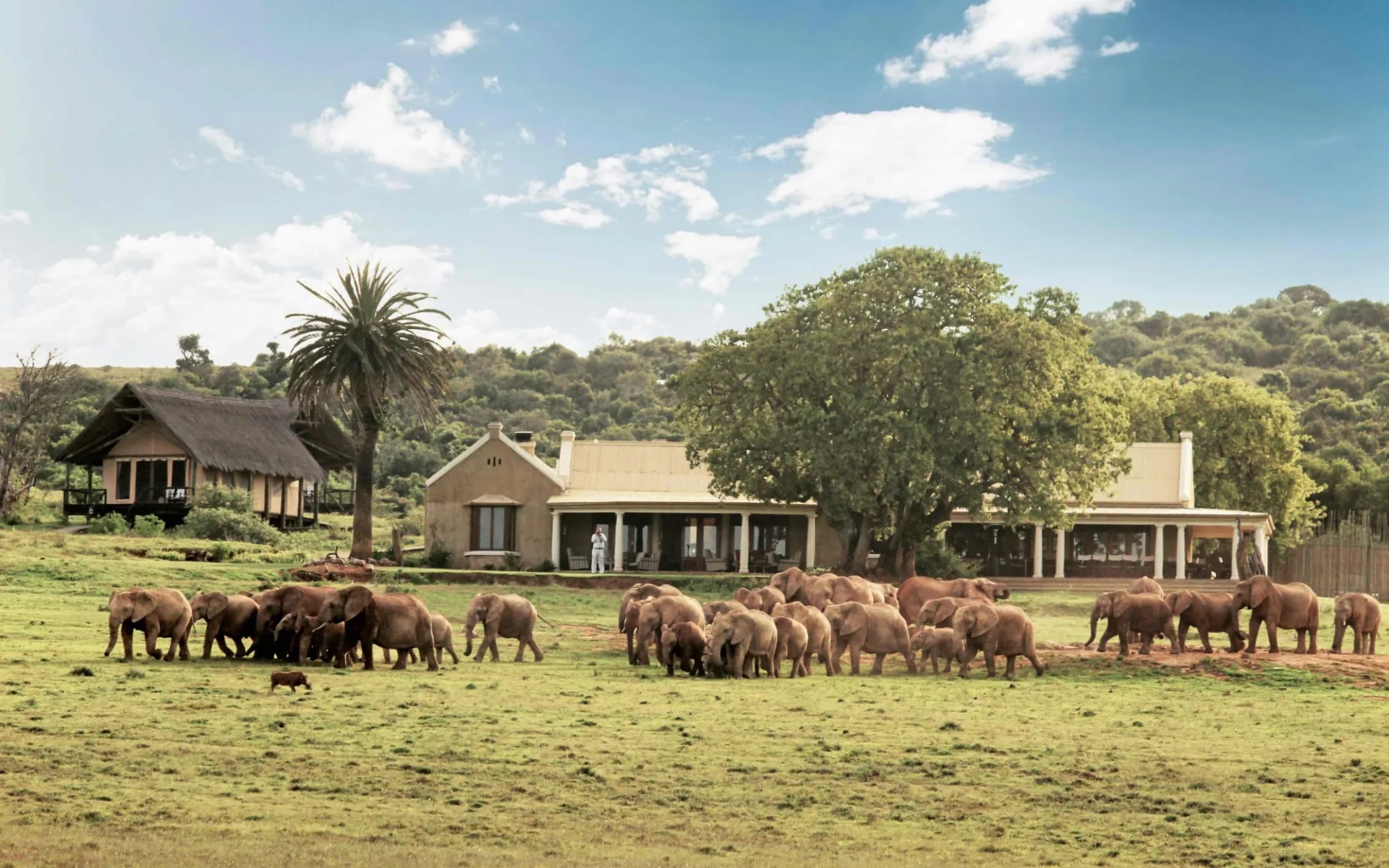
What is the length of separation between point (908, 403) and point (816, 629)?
76.9 feet

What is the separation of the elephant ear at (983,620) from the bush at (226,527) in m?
35.7

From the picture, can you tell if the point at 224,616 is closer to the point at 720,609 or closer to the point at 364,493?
the point at 720,609

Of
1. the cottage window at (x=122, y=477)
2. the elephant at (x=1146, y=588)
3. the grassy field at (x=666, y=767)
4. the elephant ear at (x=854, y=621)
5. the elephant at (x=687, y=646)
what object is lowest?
the grassy field at (x=666, y=767)

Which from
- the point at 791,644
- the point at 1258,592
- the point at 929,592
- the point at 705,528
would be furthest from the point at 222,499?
the point at 1258,592

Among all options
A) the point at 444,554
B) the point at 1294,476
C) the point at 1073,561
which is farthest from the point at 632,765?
the point at 1294,476

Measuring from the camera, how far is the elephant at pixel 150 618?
24.0m

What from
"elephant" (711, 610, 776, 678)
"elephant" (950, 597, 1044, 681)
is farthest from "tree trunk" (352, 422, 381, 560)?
"elephant" (950, 597, 1044, 681)

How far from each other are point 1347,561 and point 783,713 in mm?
42077

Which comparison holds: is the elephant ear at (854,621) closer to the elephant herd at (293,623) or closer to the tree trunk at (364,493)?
the elephant herd at (293,623)

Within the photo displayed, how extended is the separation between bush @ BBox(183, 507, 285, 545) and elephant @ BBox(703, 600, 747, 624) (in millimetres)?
31029

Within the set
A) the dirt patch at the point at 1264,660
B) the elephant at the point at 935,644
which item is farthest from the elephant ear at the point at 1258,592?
the elephant at the point at 935,644

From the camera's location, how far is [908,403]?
49656mm

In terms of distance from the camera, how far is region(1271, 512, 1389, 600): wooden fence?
56281 mm

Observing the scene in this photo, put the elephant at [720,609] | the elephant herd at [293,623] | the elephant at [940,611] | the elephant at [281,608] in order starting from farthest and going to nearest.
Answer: the elephant at [940,611], the elephant at [720,609], the elephant at [281,608], the elephant herd at [293,623]
